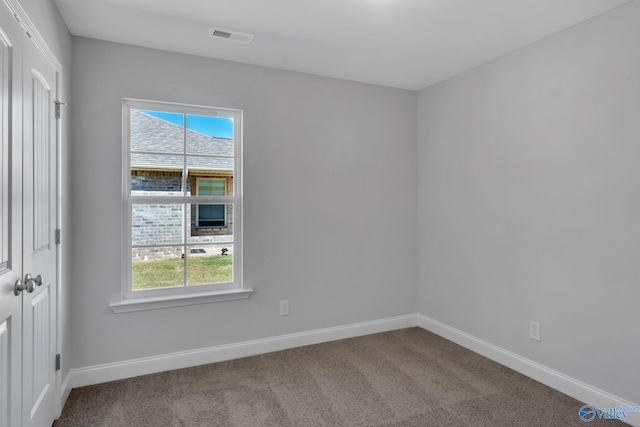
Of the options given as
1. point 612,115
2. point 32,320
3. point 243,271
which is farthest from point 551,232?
point 32,320

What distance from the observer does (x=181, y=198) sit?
294 centimetres

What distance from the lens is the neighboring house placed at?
2.83 m

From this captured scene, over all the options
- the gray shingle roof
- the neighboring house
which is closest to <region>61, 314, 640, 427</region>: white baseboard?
the neighboring house

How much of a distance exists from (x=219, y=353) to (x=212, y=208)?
120cm

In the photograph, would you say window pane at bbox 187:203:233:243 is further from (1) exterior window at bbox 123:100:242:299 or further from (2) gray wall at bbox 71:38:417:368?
(2) gray wall at bbox 71:38:417:368

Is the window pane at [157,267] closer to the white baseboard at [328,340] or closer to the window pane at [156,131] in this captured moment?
the white baseboard at [328,340]

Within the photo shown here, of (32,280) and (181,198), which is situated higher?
(181,198)

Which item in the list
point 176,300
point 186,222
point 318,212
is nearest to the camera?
point 176,300

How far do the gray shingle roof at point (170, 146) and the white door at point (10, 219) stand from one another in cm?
124

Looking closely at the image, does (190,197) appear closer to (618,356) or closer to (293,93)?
(293,93)

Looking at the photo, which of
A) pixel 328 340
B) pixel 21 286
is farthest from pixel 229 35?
pixel 328 340

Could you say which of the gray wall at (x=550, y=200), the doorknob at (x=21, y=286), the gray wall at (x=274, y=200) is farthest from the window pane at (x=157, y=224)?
the gray wall at (x=550, y=200)

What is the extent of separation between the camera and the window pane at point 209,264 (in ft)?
9.82

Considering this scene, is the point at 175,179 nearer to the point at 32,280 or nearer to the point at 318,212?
the point at 318,212
